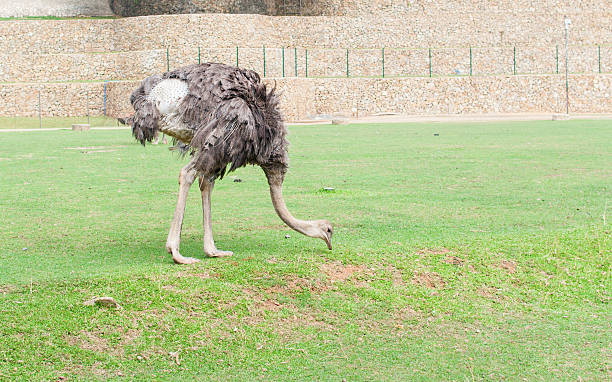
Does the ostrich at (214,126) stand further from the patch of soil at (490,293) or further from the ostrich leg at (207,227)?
the patch of soil at (490,293)

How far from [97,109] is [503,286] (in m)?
39.6

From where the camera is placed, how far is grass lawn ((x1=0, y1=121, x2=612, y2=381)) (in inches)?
197

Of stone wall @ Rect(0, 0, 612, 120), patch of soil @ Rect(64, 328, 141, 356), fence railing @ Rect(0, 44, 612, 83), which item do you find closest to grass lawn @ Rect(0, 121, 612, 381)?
patch of soil @ Rect(64, 328, 141, 356)

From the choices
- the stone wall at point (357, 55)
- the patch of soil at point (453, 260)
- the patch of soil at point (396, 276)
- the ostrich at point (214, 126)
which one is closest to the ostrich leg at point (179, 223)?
the ostrich at point (214, 126)

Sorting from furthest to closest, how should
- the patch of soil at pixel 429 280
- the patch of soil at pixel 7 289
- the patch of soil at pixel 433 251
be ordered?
the patch of soil at pixel 433 251 → the patch of soil at pixel 429 280 → the patch of soil at pixel 7 289

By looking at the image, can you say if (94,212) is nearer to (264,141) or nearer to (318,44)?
(264,141)

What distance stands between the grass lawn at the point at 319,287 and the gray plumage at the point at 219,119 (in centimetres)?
85

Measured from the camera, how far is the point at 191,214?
977 cm

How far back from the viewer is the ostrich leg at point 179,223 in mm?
6613

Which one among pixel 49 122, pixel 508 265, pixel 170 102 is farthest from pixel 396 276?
pixel 49 122

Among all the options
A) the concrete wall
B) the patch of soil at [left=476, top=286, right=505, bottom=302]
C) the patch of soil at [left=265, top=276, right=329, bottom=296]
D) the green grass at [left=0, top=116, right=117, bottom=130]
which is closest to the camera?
the patch of soil at [left=265, top=276, right=329, bottom=296]

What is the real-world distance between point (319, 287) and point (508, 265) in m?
1.84

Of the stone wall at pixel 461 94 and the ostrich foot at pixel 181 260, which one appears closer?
the ostrich foot at pixel 181 260

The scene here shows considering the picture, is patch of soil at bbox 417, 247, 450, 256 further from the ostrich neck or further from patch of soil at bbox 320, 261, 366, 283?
the ostrich neck
